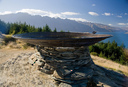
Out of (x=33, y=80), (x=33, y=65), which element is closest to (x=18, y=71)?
(x=33, y=65)

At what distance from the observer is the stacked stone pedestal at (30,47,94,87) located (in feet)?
13.1

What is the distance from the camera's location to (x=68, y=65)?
424 cm

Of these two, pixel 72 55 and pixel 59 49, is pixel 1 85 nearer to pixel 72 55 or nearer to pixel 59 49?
pixel 59 49

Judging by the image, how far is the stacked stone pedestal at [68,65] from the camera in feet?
13.1

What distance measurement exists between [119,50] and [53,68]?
493 inches

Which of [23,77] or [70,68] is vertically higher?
[70,68]

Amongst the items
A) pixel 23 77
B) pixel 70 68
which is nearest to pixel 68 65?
pixel 70 68

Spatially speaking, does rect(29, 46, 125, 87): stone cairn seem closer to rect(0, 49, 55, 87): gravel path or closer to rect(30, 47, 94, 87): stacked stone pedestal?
rect(30, 47, 94, 87): stacked stone pedestal

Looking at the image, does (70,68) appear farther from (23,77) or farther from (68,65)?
(23,77)

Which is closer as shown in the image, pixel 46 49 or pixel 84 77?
pixel 84 77

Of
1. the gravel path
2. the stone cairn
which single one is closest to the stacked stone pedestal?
the stone cairn

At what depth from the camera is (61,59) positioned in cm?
432

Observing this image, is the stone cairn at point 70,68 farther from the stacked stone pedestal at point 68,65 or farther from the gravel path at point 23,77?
the gravel path at point 23,77

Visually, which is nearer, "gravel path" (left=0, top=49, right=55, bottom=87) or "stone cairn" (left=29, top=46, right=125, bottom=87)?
"stone cairn" (left=29, top=46, right=125, bottom=87)
